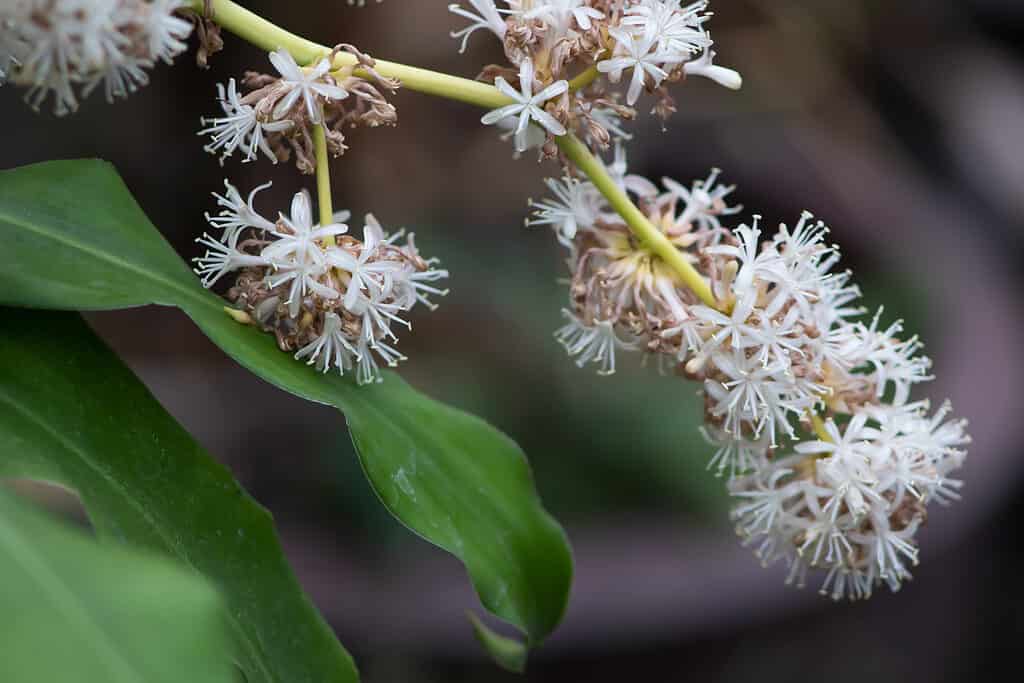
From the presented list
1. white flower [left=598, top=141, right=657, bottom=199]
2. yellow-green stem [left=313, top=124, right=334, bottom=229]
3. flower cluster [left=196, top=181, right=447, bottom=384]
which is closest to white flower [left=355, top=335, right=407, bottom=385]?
flower cluster [left=196, top=181, right=447, bottom=384]

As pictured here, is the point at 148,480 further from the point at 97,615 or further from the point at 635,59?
the point at 635,59

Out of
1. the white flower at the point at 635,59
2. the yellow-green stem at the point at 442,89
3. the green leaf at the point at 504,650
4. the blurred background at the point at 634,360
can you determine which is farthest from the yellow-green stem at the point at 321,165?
the blurred background at the point at 634,360

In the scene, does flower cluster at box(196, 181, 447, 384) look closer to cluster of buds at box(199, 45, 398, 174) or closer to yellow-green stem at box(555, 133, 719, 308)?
cluster of buds at box(199, 45, 398, 174)

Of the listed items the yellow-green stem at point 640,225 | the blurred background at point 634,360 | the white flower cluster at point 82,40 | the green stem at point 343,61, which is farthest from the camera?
the blurred background at point 634,360

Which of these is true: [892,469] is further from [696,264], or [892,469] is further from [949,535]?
[949,535]

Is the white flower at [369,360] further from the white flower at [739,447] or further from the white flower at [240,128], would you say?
the white flower at [739,447]

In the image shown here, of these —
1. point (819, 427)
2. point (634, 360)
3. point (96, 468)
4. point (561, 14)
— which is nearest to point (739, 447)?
point (819, 427)

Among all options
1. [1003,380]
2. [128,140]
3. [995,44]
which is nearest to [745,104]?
[995,44]
